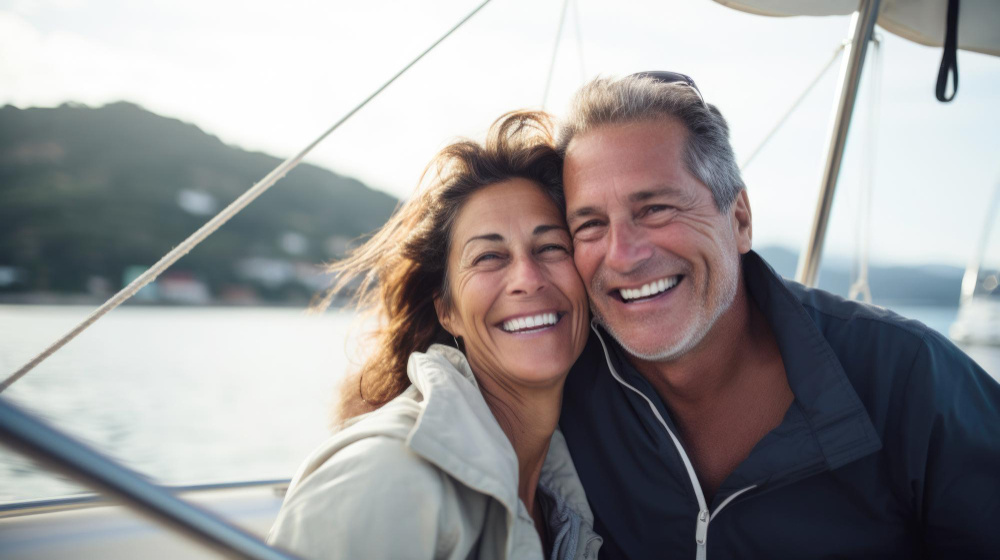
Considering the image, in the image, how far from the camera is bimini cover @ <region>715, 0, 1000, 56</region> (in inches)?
107

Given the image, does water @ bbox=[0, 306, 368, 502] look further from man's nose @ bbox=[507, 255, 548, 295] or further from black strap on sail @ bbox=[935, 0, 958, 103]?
black strap on sail @ bbox=[935, 0, 958, 103]

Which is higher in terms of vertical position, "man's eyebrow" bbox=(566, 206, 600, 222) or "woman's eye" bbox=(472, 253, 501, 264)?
"man's eyebrow" bbox=(566, 206, 600, 222)

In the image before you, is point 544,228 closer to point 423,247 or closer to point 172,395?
Answer: point 423,247

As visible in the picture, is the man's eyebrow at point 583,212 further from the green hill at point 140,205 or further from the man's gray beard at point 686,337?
the green hill at point 140,205

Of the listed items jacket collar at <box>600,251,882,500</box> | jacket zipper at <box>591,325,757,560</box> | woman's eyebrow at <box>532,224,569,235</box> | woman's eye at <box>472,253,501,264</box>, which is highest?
woman's eyebrow at <box>532,224,569,235</box>

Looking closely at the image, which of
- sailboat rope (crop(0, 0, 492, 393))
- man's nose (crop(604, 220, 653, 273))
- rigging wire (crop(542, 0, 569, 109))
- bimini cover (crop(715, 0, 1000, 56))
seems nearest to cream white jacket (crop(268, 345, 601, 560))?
man's nose (crop(604, 220, 653, 273))

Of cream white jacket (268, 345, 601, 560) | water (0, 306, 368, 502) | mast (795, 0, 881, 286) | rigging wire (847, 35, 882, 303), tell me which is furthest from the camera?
rigging wire (847, 35, 882, 303)

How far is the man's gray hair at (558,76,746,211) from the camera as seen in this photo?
1.81 m

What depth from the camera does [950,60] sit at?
2482 mm

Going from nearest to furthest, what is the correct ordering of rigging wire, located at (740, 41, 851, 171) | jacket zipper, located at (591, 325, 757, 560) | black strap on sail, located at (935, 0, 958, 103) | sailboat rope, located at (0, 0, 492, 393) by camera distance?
jacket zipper, located at (591, 325, 757, 560), sailboat rope, located at (0, 0, 492, 393), black strap on sail, located at (935, 0, 958, 103), rigging wire, located at (740, 41, 851, 171)

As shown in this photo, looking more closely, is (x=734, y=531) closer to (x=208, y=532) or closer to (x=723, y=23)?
(x=208, y=532)

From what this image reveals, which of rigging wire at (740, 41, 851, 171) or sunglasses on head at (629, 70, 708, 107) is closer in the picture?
sunglasses on head at (629, 70, 708, 107)

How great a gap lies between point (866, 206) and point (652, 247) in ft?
8.31

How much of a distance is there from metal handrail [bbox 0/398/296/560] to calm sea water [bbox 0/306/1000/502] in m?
0.01
